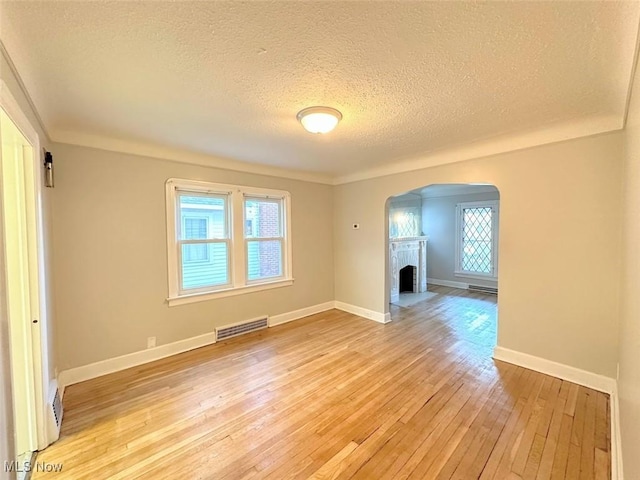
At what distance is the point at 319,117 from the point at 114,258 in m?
2.53

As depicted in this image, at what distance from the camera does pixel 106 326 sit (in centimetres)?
281

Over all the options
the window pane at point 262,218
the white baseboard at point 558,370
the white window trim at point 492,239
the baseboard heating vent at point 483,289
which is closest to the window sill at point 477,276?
the white window trim at point 492,239

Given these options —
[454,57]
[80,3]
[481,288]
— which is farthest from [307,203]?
[481,288]

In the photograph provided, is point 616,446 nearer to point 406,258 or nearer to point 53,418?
point 53,418

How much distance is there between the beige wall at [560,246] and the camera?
2.41 metres

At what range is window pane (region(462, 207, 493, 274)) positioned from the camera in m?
6.47

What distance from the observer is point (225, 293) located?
12.0 ft

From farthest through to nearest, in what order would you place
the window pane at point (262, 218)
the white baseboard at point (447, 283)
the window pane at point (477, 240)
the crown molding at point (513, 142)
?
the white baseboard at point (447, 283)
the window pane at point (477, 240)
the window pane at point (262, 218)
the crown molding at point (513, 142)

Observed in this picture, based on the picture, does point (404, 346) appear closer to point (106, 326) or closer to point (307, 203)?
point (307, 203)

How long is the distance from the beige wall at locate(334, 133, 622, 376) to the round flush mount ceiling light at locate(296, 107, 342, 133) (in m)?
1.95

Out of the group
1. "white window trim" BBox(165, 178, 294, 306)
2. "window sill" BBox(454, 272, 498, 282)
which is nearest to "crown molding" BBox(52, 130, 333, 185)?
"white window trim" BBox(165, 178, 294, 306)

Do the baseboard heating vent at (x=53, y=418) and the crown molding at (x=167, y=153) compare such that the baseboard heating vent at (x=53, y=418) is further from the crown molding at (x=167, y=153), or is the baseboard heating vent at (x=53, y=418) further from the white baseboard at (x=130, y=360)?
the crown molding at (x=167, y=153)

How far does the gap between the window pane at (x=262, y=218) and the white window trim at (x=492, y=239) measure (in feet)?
15.8

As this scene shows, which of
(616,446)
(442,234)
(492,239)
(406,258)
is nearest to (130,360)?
(616,446)
